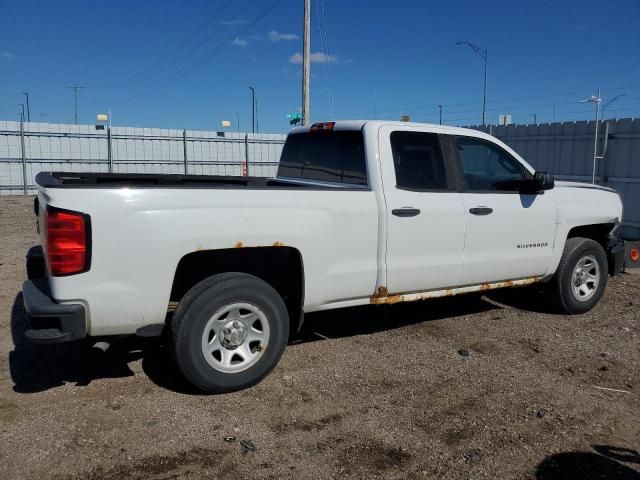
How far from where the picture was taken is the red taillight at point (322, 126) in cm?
532

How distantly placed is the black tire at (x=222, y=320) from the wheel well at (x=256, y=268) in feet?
0.74

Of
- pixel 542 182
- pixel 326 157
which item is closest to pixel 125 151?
pixel 326 157

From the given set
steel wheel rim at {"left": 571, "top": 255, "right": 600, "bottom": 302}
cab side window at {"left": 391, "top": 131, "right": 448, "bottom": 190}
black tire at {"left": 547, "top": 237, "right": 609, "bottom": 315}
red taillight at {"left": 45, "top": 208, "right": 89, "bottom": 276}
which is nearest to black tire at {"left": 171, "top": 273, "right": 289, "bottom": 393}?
red taillight at {"left": 45, "top": 208, "right": 89, "bottom": 276}

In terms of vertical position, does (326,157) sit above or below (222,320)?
above

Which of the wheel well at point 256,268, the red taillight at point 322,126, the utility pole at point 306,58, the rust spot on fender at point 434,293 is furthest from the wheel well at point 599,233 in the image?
the utility pole at point 306,58

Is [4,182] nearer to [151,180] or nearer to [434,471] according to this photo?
[151,180]

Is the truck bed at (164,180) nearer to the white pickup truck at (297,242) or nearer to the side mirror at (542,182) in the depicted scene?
the white pickup truck at (297,242)

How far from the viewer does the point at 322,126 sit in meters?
5.43

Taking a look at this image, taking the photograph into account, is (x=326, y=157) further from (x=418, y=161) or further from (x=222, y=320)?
(x=222, y=320)

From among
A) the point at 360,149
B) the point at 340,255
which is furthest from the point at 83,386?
the point at 360,149

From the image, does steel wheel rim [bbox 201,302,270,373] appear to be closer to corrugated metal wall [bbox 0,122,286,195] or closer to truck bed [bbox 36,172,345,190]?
truck bed [bbox 36,172,345,190]

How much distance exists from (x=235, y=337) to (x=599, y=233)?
4.48 m

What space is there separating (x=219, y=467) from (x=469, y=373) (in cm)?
223

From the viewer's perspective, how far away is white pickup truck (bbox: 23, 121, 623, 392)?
3576mm
